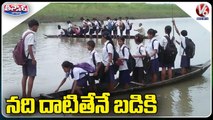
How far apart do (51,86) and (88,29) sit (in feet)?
10.0

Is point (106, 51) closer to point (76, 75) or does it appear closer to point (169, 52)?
point (76, 75)

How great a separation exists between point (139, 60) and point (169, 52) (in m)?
0.73

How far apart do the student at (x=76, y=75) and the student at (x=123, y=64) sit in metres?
0.74

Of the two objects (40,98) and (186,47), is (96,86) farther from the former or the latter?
(186,47)

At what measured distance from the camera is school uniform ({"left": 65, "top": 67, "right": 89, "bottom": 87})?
7391 mm

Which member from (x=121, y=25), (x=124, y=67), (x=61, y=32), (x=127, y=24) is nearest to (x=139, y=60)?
(x=124, y=67)

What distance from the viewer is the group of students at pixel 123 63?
746 centimetres

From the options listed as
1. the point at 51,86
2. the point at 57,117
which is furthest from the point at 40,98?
the point at 51,86

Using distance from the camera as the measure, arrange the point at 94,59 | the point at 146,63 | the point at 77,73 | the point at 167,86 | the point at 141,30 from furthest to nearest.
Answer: the point at 141,30, the point at 167,86, the point at 146,63, the point at 94,59, the point at 77,73

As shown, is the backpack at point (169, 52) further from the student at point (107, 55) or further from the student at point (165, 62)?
the student at point (107, 55)

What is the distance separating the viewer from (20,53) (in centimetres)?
721

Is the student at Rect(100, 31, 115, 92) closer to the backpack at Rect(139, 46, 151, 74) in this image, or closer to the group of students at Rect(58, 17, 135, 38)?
the backpack at Rect(139, 46, 151, 74)

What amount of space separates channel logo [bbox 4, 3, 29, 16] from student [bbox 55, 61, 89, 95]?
1.02m

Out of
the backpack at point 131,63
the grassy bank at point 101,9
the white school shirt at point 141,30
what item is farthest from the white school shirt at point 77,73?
the white school shirt at point 141,30
